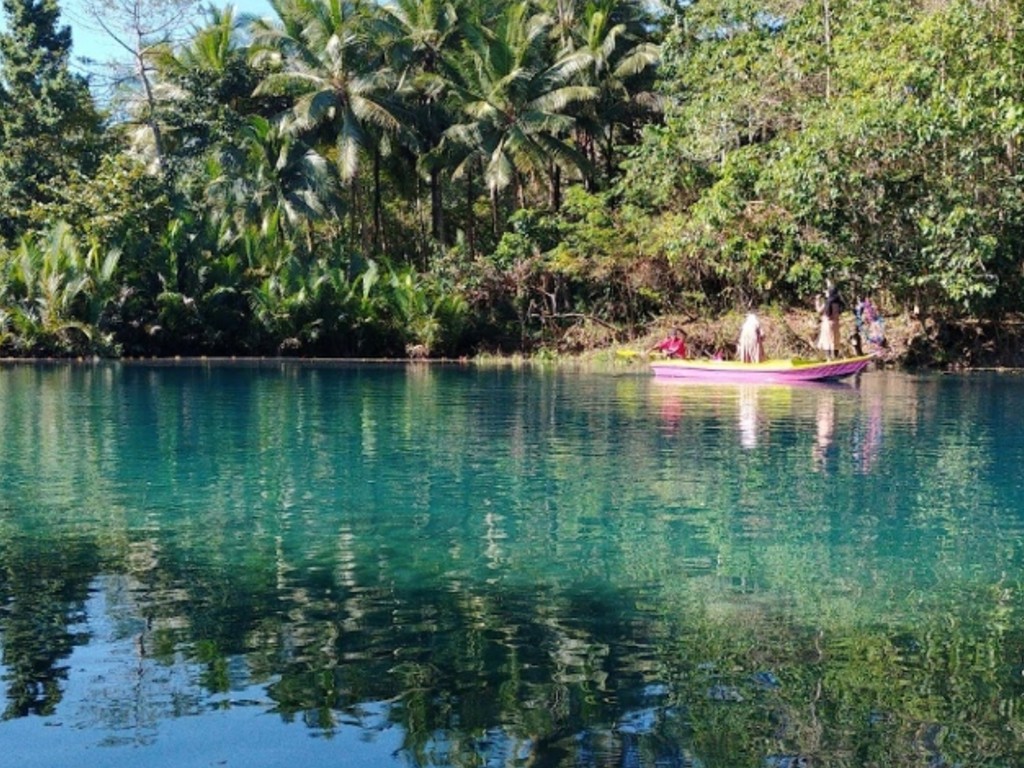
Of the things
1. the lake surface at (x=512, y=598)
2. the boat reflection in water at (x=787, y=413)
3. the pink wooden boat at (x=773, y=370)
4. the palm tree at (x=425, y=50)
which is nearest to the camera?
the lake surface at (x=512, y=598)

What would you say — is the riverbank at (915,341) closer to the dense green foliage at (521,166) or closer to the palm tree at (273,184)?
the dense green foliage at (521,166)

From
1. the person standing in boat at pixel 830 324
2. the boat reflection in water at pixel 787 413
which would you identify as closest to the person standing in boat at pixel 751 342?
the boat reflection in water at pixel 787 413

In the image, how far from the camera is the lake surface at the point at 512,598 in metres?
5.20

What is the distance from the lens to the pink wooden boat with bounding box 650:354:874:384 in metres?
24.5

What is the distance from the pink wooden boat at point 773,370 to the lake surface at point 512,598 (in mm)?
8407

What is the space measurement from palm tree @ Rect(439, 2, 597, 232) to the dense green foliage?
9 cm

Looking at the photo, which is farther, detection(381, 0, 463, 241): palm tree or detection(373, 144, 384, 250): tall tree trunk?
detection(373, 144, 384, 250): tall tree trunk

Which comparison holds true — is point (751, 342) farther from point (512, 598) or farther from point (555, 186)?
point (512, 598)

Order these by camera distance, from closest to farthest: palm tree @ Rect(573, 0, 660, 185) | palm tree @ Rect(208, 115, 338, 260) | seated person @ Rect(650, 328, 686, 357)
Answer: seated person @ Rect(650, 328, 686, 357) → palm tree @ Rect(573, 0, 660, 185) → palm tree @ Rect(208, 115, 338, 260)

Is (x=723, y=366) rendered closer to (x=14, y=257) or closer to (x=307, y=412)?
(x=307, y=412)

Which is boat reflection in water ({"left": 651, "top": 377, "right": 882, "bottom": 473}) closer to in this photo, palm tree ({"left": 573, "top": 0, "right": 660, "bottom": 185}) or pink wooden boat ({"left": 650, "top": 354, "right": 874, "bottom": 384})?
pink wooden boat ({"left": 650, "top": 354, "right": 874, "bottom": 384})

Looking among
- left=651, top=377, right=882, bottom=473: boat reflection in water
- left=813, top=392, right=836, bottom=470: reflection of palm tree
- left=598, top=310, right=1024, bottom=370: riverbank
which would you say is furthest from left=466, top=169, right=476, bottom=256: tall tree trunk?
left=813, top=392, right=836, bottom=470: reflection of palm tree

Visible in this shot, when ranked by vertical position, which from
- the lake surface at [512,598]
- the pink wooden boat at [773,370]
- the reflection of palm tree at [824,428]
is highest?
the pink wooden boat at [773,370]

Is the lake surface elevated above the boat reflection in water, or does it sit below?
below
